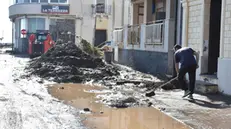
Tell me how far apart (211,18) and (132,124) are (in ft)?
24.9

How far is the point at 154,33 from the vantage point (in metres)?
20.8

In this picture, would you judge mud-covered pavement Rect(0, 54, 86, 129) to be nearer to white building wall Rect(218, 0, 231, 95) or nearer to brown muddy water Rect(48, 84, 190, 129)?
brown muddy water Rect(48, 84, 190, 129)

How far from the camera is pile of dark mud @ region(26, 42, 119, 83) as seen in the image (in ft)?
59.8

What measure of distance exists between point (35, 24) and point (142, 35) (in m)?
26.3

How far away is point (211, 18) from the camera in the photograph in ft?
48.6

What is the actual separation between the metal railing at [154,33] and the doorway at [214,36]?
15.7 ft

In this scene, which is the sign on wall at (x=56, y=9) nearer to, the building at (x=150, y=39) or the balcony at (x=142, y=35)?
the building at (x=150, y=39)

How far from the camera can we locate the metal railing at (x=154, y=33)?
19.8 metres

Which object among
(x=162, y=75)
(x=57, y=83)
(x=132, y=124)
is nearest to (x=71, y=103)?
(x=132, y=124)

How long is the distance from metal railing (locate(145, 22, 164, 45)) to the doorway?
480 cm

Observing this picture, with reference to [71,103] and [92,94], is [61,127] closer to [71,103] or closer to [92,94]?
[71,103]

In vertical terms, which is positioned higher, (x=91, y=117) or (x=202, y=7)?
(x=202, y=7)

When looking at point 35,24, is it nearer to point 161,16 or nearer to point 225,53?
point 161,16

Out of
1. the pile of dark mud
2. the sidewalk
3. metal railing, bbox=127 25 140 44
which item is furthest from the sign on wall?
the sidewalk
